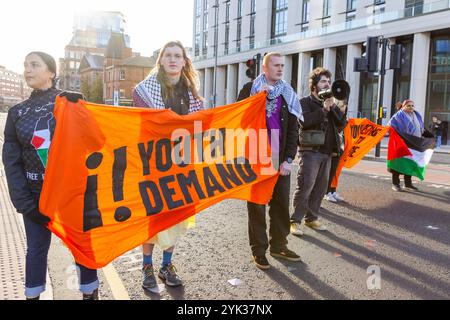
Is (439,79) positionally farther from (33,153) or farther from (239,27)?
(33,153)

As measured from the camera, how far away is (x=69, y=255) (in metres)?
4.67

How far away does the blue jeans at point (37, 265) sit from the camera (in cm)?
312

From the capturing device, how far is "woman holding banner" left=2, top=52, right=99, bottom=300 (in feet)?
9.93

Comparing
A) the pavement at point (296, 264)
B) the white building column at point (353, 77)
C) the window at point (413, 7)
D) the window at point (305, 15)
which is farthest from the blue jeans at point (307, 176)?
the window at point (305, 15)

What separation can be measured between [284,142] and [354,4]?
1472 inches

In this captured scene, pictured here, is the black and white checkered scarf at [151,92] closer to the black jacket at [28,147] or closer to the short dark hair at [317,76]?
the black jacket at [28,147]

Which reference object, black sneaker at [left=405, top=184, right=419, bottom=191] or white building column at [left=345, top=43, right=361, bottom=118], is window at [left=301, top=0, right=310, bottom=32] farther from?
black sneaker at [left=405, top=184, right=419, bottom=191]

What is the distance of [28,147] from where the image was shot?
3.06 m

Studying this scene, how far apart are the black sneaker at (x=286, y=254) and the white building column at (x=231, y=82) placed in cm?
5063

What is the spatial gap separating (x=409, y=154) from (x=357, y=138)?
4.46 feet

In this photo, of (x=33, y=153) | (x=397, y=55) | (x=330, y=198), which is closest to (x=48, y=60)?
(x=33, y=153)

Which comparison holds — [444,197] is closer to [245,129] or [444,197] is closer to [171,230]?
[245,129]

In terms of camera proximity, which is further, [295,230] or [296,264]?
[295,230]
